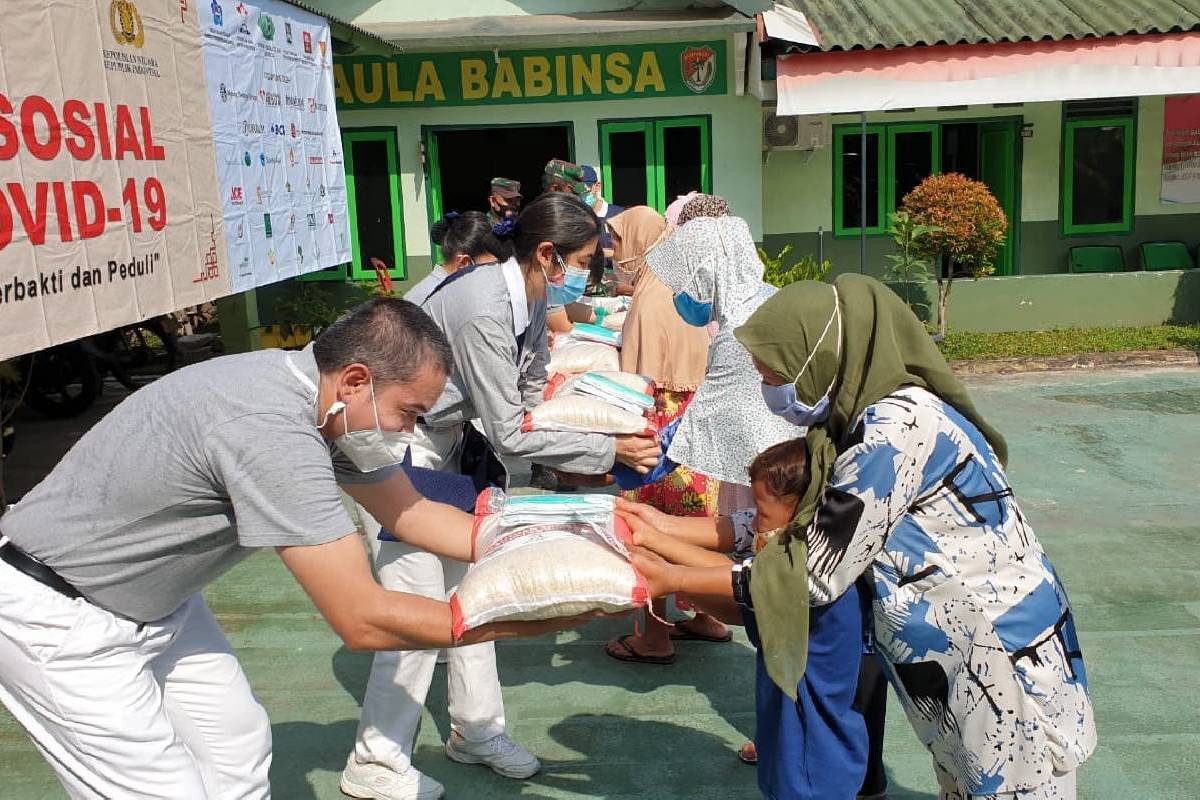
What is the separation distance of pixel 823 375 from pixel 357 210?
9343 millimetres

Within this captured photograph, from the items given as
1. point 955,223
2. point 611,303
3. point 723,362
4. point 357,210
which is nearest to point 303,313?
point 357,210

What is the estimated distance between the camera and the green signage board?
10.3 m

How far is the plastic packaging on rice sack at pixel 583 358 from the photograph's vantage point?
194 inches

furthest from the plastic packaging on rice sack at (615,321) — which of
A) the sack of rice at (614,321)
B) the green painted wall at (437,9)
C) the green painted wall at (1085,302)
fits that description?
the green painted wall at (1085,302)

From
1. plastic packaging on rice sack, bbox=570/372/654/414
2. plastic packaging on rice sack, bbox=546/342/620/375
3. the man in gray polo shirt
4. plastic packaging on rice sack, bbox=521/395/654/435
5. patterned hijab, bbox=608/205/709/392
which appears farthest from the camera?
plastic packaging on rice sack, bbox=546/342/620/375

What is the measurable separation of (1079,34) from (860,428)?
9.28 meters

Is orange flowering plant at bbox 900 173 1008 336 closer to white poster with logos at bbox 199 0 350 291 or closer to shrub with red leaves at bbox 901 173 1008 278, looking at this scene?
shrub with red leaves at bbox 901 173 1008 278

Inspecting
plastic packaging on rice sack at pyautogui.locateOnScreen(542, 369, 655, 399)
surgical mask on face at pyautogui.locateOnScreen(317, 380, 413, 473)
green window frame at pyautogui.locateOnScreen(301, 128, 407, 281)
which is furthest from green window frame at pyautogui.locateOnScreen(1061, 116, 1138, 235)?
surgical mask on face at pyautogui.locateOnScreen(317, 380, 413, 473)

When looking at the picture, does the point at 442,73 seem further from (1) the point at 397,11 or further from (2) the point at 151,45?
(2) the point at 151,45

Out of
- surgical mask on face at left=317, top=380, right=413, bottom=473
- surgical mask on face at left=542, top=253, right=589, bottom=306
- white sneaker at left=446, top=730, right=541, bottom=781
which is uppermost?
surgical mask on face at left=542, top=253, right=589, bottom=306

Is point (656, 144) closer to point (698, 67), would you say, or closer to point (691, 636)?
point (698, 67)

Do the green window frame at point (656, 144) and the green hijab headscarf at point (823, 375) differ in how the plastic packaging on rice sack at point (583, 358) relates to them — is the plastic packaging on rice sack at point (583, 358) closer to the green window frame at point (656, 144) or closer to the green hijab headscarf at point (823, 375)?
the green hijab headscarf at point (823, 375)

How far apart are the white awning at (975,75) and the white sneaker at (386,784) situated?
773 cm

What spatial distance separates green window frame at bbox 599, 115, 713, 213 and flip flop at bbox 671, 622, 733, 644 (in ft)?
22.4
